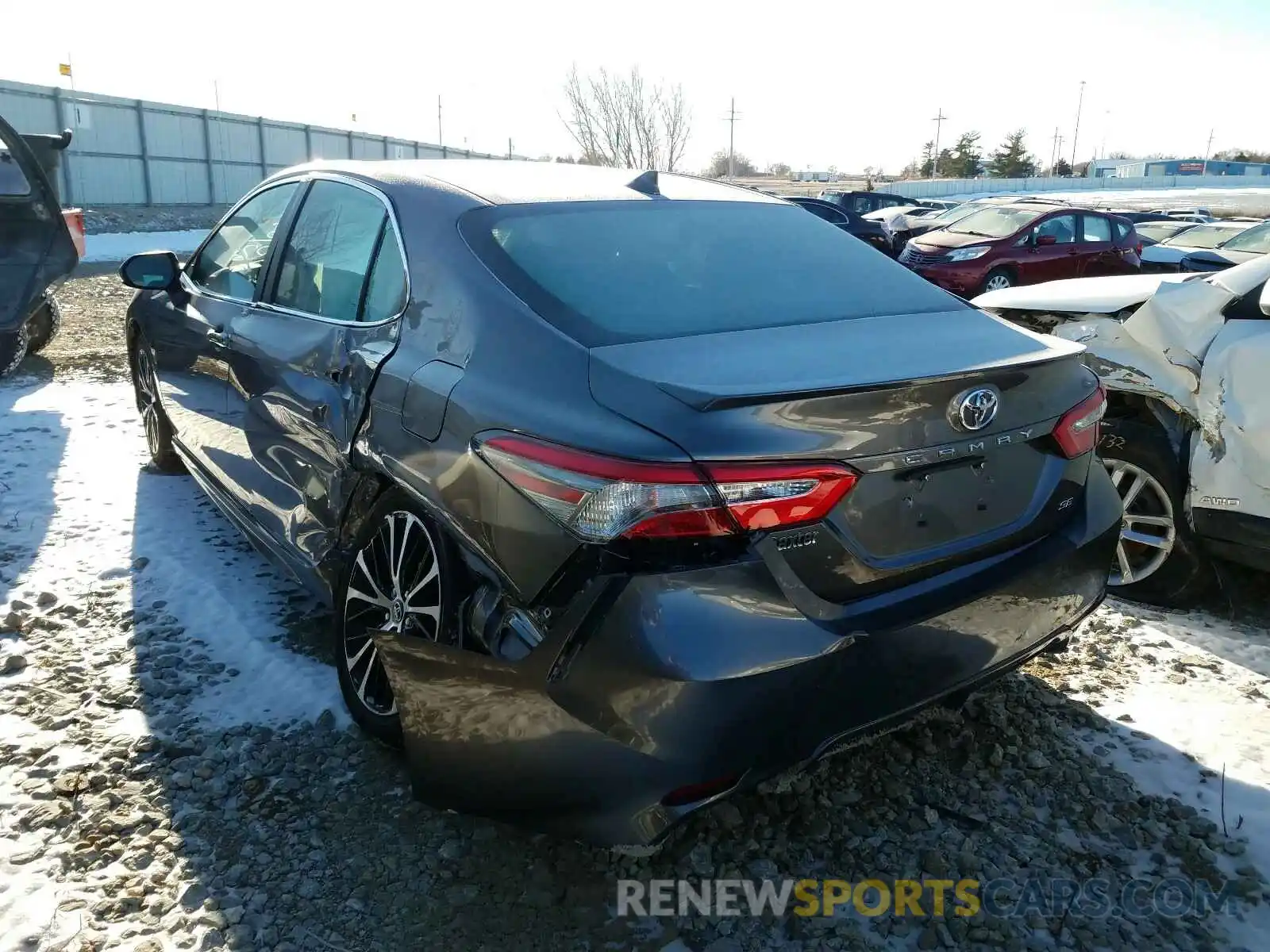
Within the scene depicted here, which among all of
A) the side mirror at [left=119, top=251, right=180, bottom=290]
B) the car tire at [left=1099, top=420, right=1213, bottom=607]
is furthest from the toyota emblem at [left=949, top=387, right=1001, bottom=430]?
the side mirror at [left=119, top=251, right=180, bottom=290]

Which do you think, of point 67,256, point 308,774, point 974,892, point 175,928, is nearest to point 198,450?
point 308,774

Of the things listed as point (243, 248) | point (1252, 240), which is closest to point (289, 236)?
point (243, 248)

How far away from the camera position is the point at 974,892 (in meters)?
2.36

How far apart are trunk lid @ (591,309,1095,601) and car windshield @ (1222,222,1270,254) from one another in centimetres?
1219

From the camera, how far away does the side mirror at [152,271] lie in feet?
14.3

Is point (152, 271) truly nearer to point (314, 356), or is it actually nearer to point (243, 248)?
point (243, 248)

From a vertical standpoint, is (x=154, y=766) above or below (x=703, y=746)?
below

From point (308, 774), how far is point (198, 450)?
205cm

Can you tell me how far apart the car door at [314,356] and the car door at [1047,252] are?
40.8 feet

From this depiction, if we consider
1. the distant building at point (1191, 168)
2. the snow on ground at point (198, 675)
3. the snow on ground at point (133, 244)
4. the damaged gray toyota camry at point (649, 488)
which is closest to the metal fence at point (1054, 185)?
the distant building at point (1191, 168)

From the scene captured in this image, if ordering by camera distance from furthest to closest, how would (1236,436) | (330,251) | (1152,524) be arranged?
(1152,524)
(1236,436)
(330,251)

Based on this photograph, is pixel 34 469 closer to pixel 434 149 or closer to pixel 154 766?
pixel 154 766

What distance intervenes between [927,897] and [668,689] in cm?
99

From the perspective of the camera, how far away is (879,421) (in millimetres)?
2025
